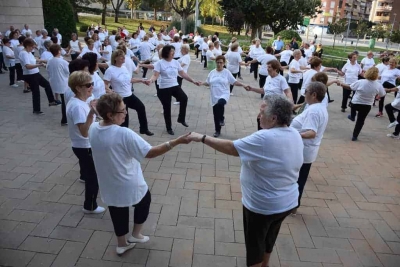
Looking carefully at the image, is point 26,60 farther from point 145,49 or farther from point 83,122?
point 145,49

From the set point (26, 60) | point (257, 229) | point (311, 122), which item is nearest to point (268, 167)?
point (257, 229)

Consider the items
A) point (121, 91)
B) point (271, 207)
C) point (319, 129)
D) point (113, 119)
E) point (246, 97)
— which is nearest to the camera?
point (271, 207)

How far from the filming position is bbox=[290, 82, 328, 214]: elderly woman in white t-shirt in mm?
3537

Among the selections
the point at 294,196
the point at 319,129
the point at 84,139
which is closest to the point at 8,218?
the point at 84,139

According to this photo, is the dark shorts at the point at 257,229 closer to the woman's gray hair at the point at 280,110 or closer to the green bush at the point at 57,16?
the woman's gray hair at the point at 280,110

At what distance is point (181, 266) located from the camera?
321cm

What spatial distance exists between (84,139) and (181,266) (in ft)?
5.87

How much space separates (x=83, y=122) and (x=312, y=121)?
250 centimetres

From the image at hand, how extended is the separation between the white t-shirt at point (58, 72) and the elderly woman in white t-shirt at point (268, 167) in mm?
5552

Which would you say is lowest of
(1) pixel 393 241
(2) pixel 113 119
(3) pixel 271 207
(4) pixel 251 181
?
(1) pixel 393 241

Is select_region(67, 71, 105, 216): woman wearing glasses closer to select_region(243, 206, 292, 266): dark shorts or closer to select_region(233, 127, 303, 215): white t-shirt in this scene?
select_region(233, 127, 303, 215): white t-shirt

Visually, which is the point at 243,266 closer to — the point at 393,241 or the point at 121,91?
the point at 393,241

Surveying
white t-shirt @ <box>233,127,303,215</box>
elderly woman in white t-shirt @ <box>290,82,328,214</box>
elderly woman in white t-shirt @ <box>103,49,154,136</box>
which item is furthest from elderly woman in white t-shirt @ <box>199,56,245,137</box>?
white t-shirt @ <box>233,127,303,215</box>

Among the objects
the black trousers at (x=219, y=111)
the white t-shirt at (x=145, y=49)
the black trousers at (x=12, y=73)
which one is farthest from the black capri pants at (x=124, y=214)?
the white t-shirt at (x=145, y=49)
